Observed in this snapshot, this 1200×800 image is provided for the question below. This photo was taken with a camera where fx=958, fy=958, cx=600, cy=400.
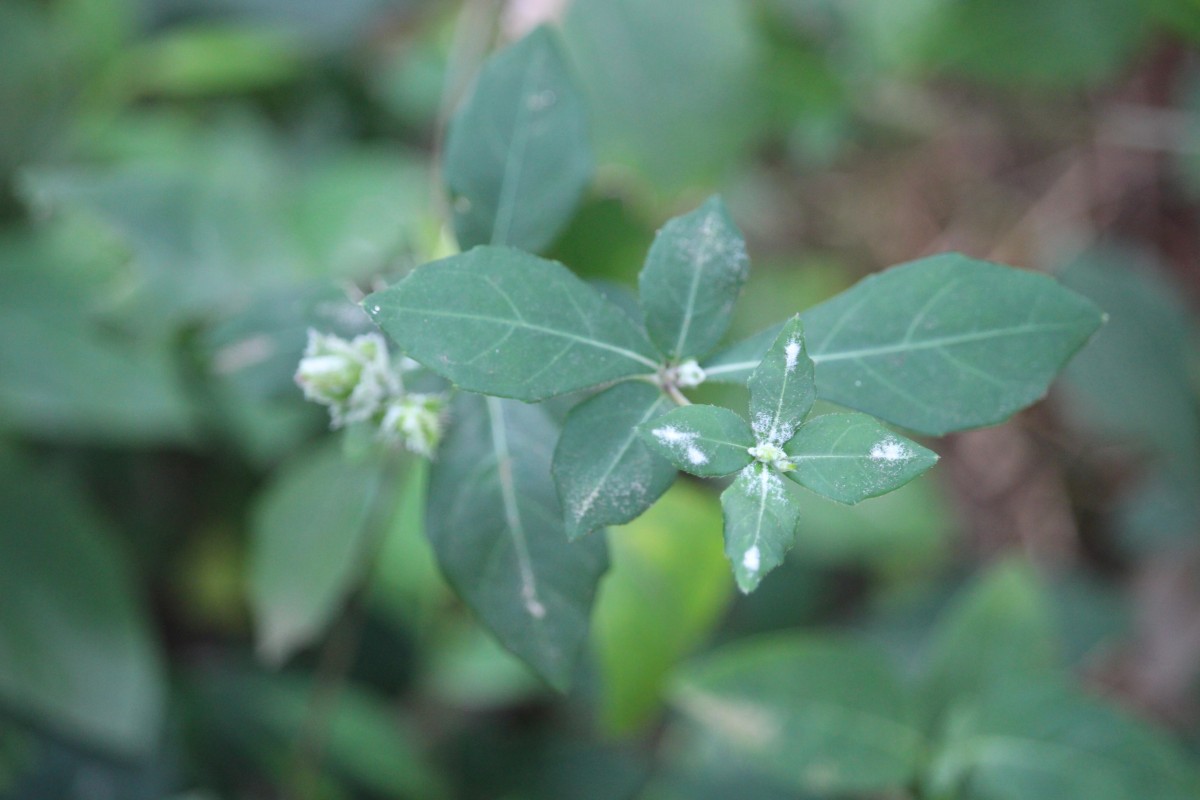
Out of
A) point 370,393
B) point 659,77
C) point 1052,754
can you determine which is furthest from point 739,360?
point 659,77

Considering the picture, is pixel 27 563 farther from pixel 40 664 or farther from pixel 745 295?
pixel 745 295

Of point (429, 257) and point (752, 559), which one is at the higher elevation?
point (752, 559)

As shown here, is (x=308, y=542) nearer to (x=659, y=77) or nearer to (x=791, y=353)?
(x=791, y=353)

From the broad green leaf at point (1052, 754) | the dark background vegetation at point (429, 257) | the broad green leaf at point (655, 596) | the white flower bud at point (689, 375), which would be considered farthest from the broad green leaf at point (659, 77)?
the white flower bud at point (689, 375)

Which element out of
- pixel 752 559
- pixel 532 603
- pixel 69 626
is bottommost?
pixel 69 626

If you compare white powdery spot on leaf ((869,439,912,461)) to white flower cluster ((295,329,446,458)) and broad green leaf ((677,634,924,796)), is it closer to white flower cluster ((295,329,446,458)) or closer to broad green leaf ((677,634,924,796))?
white flower cluster ((295,329,446,458))

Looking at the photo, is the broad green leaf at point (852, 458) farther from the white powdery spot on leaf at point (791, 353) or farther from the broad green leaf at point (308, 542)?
the broad green leaf at point (308, 542)

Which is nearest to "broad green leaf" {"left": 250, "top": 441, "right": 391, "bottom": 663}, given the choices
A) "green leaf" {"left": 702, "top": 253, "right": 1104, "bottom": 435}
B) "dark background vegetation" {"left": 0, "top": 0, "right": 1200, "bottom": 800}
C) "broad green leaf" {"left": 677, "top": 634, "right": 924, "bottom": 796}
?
"dark background vegetation" {"left": 0, "top": 0, "right": 1200, "bottom": 800}
